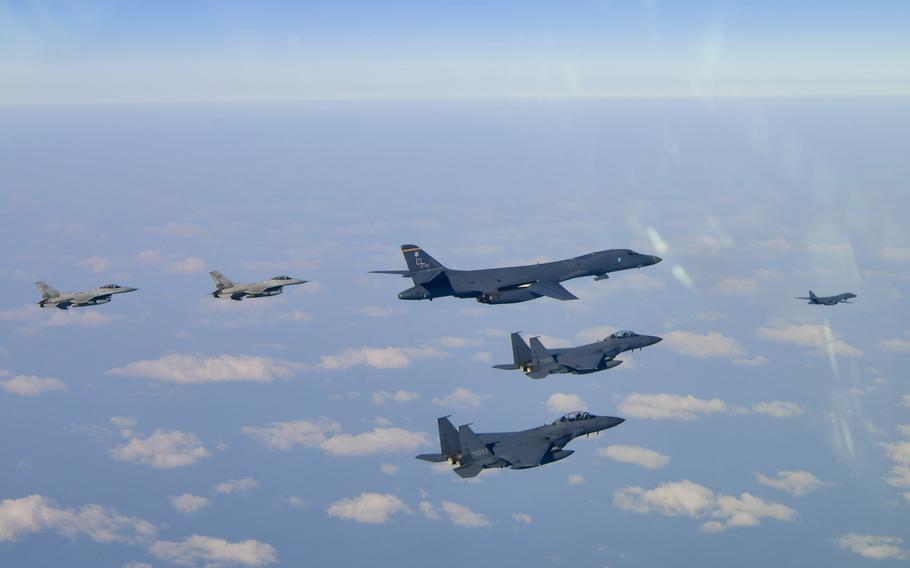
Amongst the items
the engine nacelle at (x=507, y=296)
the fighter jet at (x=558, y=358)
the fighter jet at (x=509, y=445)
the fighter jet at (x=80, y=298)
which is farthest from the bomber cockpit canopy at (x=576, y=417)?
the fighter jet at (x=80, y=298)

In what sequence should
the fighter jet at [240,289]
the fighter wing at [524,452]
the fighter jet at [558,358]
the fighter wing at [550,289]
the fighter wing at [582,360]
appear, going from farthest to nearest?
the fighter jet at [240,289] < the fighter wing at [550,289] < the fighter wing at [582,360] < the fighter jet at [558,358] < the fighter wing at [524,452]

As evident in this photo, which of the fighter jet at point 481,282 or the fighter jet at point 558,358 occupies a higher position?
the fighter jet at point 481,282

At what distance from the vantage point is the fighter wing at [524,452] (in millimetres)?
65438

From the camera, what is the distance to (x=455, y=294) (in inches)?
3083

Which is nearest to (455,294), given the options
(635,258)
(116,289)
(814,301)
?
(635,258)

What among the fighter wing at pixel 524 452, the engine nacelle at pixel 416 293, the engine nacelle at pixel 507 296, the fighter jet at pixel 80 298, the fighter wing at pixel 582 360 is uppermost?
the fighter jet at pixel 80 298

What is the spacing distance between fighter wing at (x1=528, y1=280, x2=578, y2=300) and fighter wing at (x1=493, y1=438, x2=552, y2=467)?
1505 cm

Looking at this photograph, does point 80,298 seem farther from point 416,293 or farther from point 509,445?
point 509,445

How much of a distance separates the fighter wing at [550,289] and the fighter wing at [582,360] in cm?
562

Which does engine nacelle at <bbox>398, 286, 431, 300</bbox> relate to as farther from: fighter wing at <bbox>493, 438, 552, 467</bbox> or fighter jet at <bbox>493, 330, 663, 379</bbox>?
fighter wing at <bbox>493, 438, 552, 467</bbox>

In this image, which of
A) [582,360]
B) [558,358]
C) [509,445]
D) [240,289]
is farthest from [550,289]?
[240,289]

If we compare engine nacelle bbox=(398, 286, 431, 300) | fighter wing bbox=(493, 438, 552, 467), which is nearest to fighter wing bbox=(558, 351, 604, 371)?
fighter wing bbox=(493, 438, 552, 467)

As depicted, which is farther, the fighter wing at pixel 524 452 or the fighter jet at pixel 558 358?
the fighter jet at pixel 558 358

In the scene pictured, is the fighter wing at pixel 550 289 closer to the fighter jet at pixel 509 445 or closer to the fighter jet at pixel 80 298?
the fighter jet at pixel 509 445
